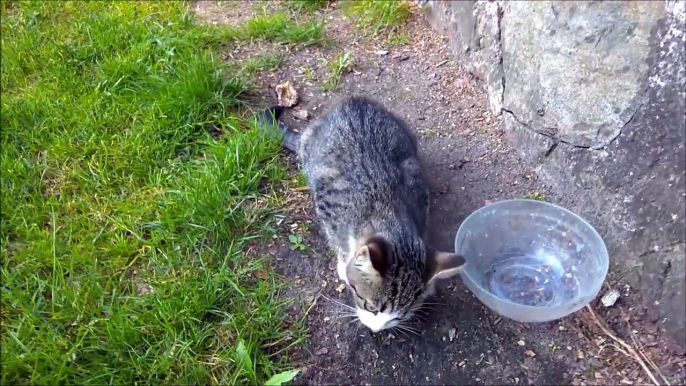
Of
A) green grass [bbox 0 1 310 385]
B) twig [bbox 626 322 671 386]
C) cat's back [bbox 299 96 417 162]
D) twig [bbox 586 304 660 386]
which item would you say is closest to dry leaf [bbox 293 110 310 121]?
green grass [bbox 0 1 310 385]

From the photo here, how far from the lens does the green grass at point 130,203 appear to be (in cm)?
226

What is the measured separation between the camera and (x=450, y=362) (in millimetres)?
2314

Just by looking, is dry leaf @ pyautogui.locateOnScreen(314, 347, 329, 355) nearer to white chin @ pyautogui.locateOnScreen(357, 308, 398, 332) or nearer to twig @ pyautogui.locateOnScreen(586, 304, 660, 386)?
white chin @ pyautogui.locateOnScreen(357, 308, 398, 332)

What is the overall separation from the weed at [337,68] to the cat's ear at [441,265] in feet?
5.46

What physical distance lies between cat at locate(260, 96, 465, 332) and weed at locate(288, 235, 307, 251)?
124 mm

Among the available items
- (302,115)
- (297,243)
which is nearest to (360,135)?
(297,243)

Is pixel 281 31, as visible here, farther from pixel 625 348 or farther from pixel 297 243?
pixel 625 348

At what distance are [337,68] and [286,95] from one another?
38 cm

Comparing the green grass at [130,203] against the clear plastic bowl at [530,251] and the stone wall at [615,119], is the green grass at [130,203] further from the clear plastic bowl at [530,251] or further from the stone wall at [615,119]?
the stone wall at [615,119]

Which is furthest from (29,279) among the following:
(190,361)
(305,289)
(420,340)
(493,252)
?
(493,252)

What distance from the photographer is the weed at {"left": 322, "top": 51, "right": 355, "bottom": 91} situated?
3.57m

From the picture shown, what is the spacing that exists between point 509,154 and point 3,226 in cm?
249

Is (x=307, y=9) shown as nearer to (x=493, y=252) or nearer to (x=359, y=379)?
(x=493, y=252)

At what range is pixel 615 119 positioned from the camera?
246 cm
